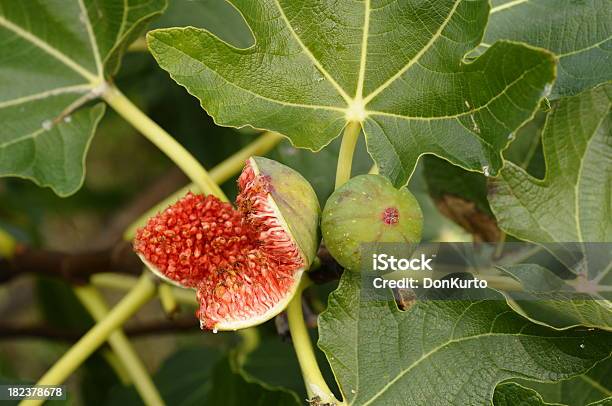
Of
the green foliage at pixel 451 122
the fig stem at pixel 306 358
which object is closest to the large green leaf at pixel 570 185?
the green foliage at pixel 451 122

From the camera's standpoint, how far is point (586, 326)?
104 centimetres

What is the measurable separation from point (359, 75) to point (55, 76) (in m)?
0.59

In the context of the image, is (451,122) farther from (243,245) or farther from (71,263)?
(71,263)

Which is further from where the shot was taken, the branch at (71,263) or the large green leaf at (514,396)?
the branch at (71,263)

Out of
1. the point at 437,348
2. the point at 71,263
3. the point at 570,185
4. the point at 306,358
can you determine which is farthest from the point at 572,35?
the point at 71,263

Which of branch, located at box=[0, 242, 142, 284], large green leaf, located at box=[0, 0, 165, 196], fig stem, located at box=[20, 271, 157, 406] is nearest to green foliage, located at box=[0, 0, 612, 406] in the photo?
large green leaf, located at box=[0, 0, 165, 196]

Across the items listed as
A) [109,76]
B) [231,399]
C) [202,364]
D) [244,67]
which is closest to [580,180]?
[244,67]

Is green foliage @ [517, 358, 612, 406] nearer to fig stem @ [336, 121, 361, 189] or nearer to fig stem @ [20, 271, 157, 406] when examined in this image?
fig stem @ [336, 121, 361, 189]

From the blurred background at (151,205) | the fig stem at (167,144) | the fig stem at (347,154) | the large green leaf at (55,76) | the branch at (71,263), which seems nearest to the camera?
the fig stem at (347,154)

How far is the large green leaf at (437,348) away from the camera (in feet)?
3.42

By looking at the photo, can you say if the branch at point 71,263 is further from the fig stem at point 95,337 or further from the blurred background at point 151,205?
the fig stem at point 95,337

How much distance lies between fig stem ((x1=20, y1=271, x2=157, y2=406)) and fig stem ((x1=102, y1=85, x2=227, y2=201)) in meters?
0.22

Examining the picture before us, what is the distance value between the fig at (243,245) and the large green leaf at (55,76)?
376mm

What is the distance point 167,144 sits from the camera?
125 cm
